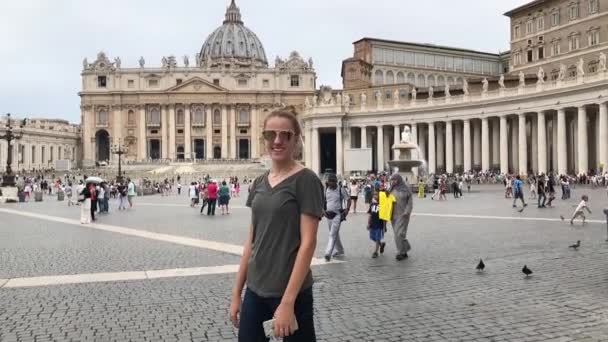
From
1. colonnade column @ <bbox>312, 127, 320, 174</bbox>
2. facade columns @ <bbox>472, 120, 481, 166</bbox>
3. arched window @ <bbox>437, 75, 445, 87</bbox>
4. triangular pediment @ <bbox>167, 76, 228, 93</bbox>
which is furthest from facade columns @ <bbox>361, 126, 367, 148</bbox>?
triangular pediment @ <bbox>167, 76, 228, 93</bbox>

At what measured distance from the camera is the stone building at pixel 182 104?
372ft

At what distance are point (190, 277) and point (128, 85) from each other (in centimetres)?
11016

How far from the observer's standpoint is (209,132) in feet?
375

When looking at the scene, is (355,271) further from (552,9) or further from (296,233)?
(552,9)

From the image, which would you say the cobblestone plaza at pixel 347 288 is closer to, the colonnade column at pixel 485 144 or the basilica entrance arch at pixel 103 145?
the colonnade column at pixel 485 144

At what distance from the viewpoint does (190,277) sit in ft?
33.4

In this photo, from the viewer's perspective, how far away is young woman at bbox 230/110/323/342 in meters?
3.84

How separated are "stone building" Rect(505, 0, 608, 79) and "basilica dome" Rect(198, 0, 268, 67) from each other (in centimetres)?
7977

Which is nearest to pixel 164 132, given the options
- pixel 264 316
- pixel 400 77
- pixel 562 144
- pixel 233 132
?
pixel 233 132

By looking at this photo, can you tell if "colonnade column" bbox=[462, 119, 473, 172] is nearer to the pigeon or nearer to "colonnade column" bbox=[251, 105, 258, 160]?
the pigeon

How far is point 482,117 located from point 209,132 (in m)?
65.5

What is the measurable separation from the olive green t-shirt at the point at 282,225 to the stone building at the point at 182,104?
356ft

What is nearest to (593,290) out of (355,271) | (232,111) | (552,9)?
(355,271)

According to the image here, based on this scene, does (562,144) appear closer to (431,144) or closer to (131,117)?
(431,144)
